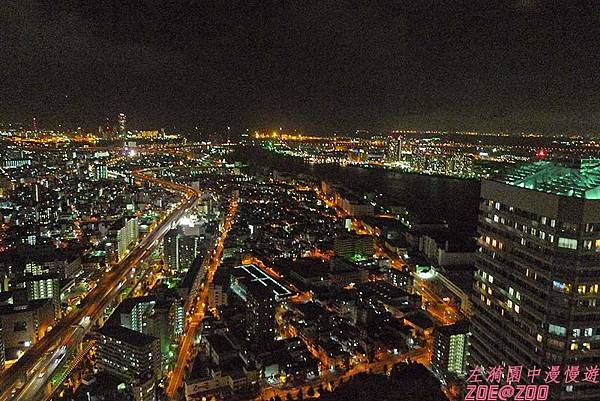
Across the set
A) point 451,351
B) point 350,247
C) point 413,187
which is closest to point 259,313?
point 451,351

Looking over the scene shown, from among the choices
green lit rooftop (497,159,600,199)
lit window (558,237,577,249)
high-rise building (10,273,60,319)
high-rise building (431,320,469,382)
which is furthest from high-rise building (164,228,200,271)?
lit window (558,237,577,249)

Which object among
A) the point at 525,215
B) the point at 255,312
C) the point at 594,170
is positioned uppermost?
the point at 594,170

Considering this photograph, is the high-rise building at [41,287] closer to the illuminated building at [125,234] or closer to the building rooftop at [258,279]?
the illuminated building at [125,234]

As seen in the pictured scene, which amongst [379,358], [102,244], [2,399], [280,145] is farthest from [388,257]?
[280,145]

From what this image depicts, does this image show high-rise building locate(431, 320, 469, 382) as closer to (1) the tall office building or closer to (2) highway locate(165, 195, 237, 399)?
(1) the tall office building

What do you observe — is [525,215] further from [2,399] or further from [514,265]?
[2,399]

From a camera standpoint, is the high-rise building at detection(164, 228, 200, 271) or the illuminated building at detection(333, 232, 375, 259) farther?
the illuminated building at detection(333, 232, 375, 259)
